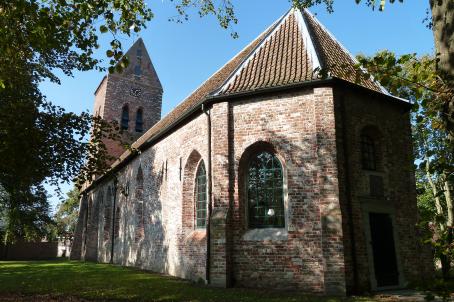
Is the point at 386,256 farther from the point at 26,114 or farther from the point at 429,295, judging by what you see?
the point at 26,114

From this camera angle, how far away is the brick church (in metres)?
9.71

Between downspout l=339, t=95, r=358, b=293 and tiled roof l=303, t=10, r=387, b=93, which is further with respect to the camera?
Answer: tiled roof l=303, t=10, r=387, b=93

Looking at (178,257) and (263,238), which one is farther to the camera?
(178,257)

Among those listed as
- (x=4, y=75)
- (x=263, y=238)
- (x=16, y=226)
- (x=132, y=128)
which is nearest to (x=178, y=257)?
(x=263, y=238)

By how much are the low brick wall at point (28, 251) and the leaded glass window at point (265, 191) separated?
33.1m

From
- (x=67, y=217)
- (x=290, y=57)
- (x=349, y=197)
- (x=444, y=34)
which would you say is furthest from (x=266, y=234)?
(x=67, y=217)

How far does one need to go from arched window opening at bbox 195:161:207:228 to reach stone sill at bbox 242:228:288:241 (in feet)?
8.47

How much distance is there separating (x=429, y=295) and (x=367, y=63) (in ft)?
5.53

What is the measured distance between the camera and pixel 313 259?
952 cm

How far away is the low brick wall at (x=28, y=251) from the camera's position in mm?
35769

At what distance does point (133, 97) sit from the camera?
103 ft

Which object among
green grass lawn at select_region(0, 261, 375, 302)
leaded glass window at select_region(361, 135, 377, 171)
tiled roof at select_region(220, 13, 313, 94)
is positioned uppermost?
tiled roof at select_region(220, 13, 313, 94)

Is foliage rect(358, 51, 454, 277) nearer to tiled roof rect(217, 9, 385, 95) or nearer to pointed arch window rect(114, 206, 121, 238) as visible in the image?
tiled roof rect(217, 9, 385, 95)

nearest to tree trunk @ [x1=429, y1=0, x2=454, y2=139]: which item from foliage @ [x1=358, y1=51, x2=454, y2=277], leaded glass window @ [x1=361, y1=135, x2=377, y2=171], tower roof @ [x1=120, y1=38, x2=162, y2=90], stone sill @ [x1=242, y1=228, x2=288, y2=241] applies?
foliage @ [x1=358, y1=51, x2=454, y2=277]
